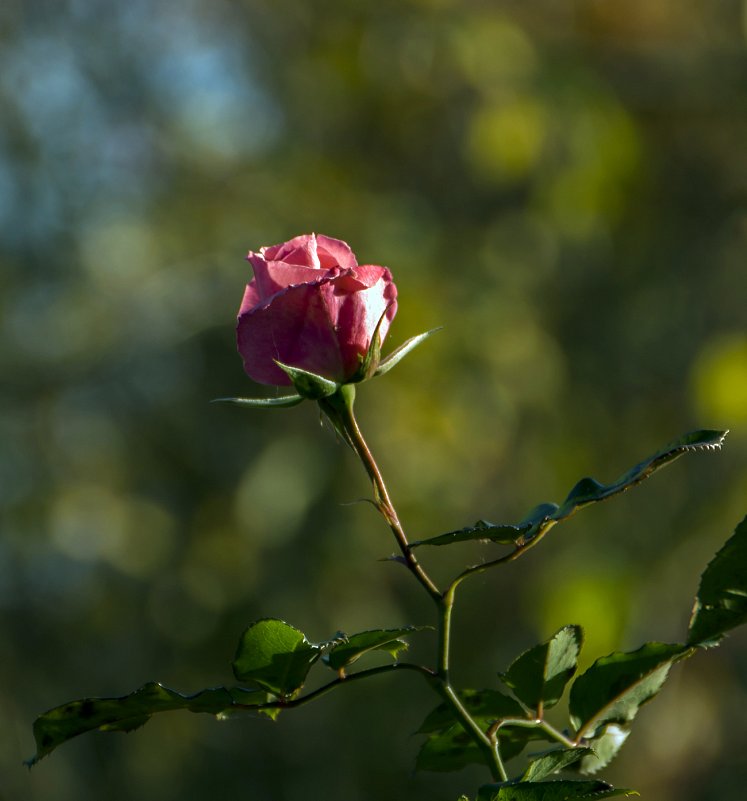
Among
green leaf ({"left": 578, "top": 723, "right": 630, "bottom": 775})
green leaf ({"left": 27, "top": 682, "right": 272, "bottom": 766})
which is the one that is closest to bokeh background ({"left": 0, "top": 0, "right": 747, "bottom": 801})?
green leaf ({"left": 578, "top": 723, "right": 630, "bottom": 775})

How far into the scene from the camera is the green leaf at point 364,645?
36cm

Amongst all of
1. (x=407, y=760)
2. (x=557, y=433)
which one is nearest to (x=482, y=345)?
(x=557, y=433)

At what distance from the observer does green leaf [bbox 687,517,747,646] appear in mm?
390

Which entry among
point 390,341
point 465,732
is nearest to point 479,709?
point 465,732

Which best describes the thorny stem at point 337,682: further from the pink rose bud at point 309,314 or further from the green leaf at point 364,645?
the pink rose bud at point 309,314

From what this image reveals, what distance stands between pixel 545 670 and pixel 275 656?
10cm

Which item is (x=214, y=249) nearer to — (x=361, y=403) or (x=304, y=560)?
(x=361, y=403)

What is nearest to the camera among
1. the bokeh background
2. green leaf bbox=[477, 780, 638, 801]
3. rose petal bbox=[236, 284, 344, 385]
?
green leaf bbox=[477, 780, 638, 801]

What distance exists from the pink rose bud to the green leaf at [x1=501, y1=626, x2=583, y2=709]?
118mm

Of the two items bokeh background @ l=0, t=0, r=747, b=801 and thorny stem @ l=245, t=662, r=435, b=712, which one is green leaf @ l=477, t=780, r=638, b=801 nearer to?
thorny stem @ l=245, t=662, r=435, b=712

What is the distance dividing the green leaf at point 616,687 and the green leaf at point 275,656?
0.10m

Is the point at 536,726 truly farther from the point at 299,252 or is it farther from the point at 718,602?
the point at 299,252

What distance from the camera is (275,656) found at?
1.26 feet

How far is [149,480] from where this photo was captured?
9.65 ft
